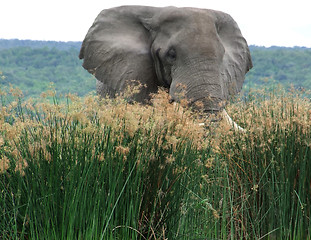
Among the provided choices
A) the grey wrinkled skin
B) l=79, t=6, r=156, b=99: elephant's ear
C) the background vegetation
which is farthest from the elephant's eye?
the background vegetation

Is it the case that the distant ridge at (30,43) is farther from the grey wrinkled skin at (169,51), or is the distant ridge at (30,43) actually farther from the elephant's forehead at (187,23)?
the elephant's forehead at (187,23)

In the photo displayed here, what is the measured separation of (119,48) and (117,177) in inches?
223

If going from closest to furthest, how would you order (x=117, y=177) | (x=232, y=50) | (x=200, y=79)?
1. (x=117, y=177)
2. (x=200, y=79)
3. (x=232, y=50)

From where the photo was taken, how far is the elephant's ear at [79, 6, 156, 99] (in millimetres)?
8422

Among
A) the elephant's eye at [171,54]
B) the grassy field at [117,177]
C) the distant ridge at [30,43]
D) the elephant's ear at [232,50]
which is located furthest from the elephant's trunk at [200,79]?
the distant ridge at [30,43]

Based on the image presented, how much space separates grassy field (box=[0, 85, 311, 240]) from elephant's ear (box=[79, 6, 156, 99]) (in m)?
4.67

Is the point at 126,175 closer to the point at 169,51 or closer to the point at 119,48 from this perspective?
the point at 169,51

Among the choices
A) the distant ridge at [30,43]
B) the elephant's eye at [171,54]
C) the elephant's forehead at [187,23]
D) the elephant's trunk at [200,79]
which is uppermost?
the elephant's forehead at [187,23]

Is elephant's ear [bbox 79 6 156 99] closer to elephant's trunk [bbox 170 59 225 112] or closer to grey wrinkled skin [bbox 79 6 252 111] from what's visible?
grey wrinkled skin [bbox 79 6 252 111]

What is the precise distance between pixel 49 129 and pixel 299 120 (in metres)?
1.81

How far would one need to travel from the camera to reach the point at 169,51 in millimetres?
8094

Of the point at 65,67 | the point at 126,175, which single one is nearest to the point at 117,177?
the point at 126,175

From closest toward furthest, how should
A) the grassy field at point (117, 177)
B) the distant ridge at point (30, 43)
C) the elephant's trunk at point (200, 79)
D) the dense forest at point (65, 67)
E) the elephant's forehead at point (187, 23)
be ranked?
the grassy field at point (117, 177), the elephant's trunk at point (200, 79), the elephant's forehead at point (187, 23), the dense forest at point (65, 67), the distant ridge at point (30, 43)

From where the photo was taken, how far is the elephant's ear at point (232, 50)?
28.5 feet
